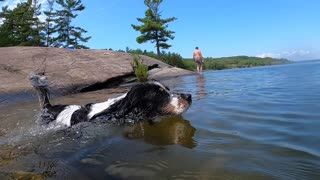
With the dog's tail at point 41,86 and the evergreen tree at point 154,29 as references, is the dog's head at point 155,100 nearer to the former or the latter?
the dog's tail at point 41,86

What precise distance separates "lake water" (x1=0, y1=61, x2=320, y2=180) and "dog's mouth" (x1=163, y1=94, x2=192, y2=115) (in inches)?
6.8

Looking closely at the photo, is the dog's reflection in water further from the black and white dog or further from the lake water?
the black and white dog

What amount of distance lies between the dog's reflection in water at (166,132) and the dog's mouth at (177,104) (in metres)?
0.16

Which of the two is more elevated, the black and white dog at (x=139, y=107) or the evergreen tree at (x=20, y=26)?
the evergreen tree at (x=20, y=26)

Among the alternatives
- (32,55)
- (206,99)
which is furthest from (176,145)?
(32,55)

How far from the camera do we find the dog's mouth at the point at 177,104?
5570mm

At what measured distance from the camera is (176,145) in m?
4.09

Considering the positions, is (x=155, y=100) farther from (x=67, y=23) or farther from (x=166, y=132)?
(x=67, y=23)

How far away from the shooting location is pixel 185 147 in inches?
155

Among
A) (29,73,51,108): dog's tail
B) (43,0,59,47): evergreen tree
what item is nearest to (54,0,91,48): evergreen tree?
(43,0,59,47): evergreen tree

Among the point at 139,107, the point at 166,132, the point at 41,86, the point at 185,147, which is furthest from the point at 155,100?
the point at 41,86

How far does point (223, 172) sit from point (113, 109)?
303cm

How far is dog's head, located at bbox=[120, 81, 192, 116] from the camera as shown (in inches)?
220

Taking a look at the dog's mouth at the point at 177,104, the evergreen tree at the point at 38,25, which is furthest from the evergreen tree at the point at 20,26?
the dog's mouth at the point at 177,104
